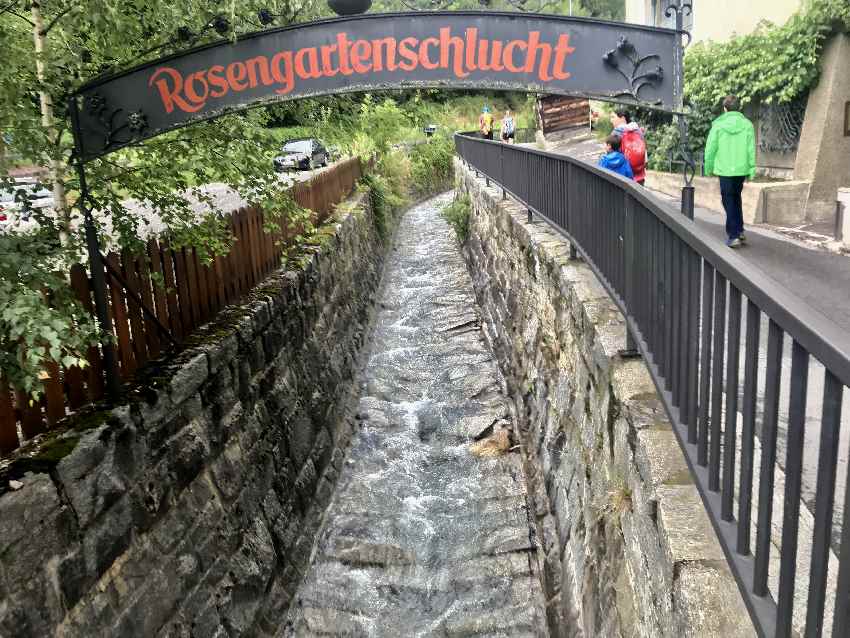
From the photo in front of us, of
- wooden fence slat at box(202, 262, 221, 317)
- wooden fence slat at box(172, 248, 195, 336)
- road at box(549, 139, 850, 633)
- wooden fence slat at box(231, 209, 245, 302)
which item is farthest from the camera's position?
wooden fence slat at box(231, 209, 245, 302)

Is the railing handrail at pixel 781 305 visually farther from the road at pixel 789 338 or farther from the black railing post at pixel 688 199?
the black railing post at pixel 688 199

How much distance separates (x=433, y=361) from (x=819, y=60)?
7102mm

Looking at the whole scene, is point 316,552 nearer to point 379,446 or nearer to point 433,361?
point 379,446

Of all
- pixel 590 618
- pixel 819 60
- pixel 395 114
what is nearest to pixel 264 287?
pixel 590 618

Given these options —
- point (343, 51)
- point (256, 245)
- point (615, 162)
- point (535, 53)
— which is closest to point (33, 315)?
point (343, 51)

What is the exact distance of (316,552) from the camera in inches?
250

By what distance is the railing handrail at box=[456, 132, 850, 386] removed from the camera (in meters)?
1.47

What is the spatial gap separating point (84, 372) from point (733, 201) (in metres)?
6.87

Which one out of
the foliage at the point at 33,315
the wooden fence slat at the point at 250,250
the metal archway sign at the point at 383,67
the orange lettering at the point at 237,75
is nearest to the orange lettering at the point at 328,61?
the metal archway sign at the point at 383,67

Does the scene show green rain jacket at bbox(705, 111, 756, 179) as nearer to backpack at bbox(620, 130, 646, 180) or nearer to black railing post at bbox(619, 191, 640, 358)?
backpack at bbox(620, 130, 646, 180)

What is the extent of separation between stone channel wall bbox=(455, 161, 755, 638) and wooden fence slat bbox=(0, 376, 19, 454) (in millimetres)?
3031

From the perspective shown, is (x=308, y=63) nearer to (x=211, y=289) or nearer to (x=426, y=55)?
(x=426, y=55)

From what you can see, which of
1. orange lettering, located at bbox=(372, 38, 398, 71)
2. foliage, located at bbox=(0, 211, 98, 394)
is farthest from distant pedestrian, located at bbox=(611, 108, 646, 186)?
foliage, located at bbox=(0, 211, 98, 394)

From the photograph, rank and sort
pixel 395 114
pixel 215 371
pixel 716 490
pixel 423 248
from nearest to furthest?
pixel 716 490 < pixel 215 371 < pixel 423 248 < pixel 395 114
